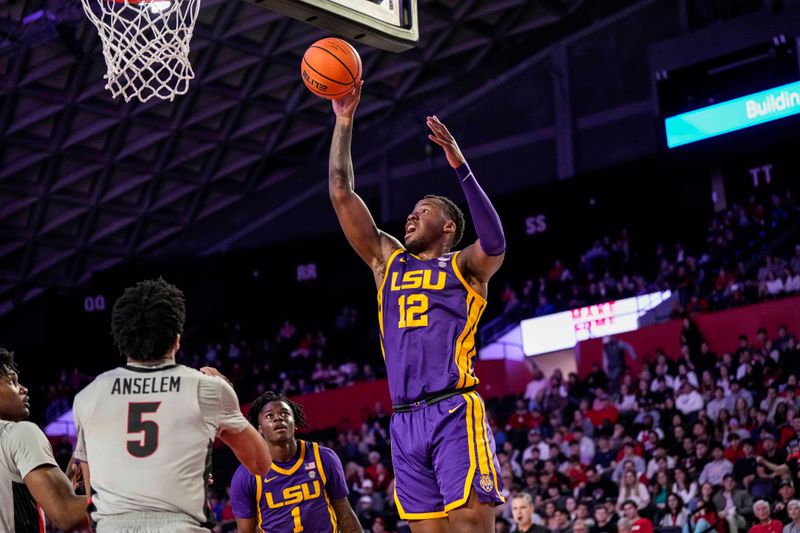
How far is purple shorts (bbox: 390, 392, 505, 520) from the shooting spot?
5.47 meters

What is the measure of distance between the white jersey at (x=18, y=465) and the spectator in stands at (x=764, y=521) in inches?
346

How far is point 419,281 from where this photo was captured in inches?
232

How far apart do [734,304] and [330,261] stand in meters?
12.9

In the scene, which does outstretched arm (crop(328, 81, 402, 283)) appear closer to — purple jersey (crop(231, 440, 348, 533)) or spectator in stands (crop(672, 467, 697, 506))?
purple jersey (crop(231, 440, 348, 533))

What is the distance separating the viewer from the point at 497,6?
26.4 metres

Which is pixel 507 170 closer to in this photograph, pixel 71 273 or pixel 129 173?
pixel 129 173

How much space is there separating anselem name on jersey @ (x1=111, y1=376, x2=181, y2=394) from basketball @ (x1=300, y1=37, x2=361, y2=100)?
8.35 feet

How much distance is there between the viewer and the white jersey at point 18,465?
4.72 m

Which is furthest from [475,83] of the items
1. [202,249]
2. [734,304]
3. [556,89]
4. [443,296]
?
[443,296]

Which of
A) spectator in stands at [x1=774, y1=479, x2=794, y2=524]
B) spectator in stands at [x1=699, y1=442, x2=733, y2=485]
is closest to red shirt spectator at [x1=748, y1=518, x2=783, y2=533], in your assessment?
spectator in stands at [x1=774, y1=479, x2=794, y2=524]

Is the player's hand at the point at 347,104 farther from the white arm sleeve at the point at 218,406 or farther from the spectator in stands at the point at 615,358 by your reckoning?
the spectator in stands at the point at 615,358

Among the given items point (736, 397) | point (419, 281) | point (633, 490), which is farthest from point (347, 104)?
point (736, 397)

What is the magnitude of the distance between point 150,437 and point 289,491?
11.3ft

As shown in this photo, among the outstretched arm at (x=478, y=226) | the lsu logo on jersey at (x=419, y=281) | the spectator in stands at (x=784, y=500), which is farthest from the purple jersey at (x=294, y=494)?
the spectator in stands at (x=784, y=500)
